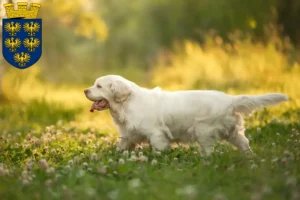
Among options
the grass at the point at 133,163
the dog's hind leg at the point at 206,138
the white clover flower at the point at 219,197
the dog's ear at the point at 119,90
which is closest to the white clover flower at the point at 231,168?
the grass at the point at 133,163

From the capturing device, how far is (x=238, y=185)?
3988 millimetres

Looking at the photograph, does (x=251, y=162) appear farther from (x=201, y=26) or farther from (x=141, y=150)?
(x=201, y=26)

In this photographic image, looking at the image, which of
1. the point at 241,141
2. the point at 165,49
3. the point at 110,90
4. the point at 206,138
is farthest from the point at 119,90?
the point at 165,49

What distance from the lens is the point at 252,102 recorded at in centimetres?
546

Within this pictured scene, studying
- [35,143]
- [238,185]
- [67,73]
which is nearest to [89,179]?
[238,185]

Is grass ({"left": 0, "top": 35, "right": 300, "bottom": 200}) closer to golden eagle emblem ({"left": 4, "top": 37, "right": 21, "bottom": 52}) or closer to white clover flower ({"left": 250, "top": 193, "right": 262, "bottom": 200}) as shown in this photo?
white clover flower ({"left": 250, "top": 193, "right": 262, "bottom": 200})

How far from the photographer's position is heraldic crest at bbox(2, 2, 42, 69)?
23.6 feet

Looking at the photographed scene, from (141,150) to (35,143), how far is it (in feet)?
4.72

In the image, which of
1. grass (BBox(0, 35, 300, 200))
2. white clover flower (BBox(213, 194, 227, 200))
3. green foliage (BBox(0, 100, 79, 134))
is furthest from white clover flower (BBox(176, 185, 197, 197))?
green foliage (BBox(0, 100, 79, 134))

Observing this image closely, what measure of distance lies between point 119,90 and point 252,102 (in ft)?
4.93

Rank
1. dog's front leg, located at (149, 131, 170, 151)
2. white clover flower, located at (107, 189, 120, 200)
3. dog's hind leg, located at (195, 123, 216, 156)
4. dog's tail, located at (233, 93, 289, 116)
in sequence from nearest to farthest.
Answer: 1. white clover flower, located at (107, 189, 120, 200)
2. dog's tail, located at (233, 93, 289, 116)
3. dog's hind leg, located at (195, 123, 216, 156)
4. dog's front leg, located at (149, 131, 170, 151)

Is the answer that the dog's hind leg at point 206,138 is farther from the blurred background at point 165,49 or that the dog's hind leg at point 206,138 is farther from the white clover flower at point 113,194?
the blurred background at point 165,49

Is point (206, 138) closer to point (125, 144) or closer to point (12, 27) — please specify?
point (125, 144)

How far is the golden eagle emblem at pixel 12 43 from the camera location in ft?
23.7
